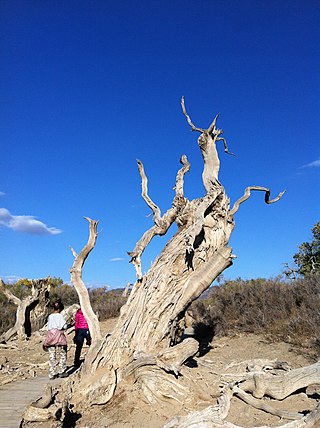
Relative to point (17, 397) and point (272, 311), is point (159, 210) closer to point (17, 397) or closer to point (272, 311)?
point (17, 397)

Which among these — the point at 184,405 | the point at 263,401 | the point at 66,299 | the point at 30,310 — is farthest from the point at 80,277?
the point at 66,299

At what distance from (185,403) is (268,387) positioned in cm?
141

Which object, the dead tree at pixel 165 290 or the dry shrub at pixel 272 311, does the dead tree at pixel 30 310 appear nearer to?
the dry shrub at pixel 272 311

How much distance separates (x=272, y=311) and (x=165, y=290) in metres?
5.90

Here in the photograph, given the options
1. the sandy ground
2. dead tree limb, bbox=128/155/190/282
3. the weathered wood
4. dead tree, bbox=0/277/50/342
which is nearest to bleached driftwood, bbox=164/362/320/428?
the weathered wood

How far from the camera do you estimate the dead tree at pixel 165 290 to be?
19.2 ft

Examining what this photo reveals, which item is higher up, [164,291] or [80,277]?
[80,277]

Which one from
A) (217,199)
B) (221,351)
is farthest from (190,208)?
(221,351)

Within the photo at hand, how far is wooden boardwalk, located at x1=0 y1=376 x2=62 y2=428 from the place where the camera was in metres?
4.66

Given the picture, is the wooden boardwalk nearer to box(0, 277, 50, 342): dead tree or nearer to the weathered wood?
the weathered wood

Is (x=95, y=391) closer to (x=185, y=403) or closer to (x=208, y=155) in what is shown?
(x=185, y=403)

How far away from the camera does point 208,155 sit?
8.24 m

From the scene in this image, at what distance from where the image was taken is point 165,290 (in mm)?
6797

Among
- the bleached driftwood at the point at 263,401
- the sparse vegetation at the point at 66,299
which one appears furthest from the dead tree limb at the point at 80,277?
the sparse vegetation at the point at 66,299
